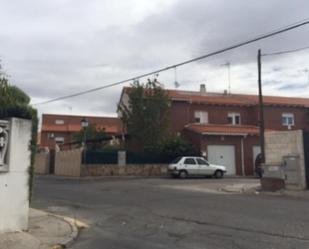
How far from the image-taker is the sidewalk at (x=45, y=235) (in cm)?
938

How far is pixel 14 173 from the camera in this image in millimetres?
10367

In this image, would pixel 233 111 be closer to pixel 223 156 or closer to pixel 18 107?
pixel 223 156

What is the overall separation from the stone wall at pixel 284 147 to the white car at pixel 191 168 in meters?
10.8

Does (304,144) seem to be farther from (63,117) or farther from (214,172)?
(63,117)

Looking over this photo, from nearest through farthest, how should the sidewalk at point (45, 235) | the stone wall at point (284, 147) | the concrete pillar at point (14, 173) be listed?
1. the sidewalk at point (45, 235)
2. the concrete pillar at point (14, 173)
3. the stone wall at point (284, 147)

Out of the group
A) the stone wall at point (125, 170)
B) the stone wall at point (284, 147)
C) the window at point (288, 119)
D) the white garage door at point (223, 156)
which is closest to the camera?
the stone wall at point (284, 147)

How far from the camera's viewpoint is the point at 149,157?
37.8m

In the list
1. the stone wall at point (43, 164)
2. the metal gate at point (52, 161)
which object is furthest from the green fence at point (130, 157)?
the stone wall at point (43, 164)

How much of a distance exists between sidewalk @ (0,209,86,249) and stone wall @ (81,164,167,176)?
22.1 metres

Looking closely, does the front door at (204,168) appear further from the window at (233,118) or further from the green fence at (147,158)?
the window at (233,118)

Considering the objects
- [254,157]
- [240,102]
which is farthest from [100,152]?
[240,102]

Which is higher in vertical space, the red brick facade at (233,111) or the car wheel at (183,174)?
the red brick facade at (233,111)

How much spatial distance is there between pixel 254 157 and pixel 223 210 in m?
27.7

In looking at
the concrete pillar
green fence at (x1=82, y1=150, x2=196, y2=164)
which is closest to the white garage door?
green fence at (x1=82, y1=150, x2=196, y2=164)
